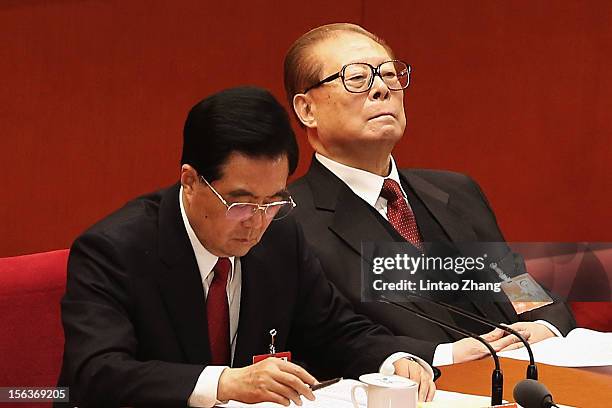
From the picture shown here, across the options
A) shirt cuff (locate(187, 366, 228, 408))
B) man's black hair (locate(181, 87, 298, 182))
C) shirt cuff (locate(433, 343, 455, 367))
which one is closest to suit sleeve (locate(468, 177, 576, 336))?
shirt cuff (locate(433, 343, 455, 367))

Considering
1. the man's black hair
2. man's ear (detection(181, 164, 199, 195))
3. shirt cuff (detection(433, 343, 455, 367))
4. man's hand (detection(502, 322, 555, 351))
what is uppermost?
the man's black hair

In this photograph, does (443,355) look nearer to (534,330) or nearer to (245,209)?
(534,330)

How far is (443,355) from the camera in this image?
95.9 inches

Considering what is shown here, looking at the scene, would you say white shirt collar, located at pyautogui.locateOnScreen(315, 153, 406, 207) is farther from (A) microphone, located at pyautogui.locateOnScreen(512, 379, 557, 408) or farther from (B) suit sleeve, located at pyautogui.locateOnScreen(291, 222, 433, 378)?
(A) microphone, located at pyautogui.locateOnScreen(512, 379, 557, 408)

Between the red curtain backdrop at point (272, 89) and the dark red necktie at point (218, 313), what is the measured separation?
1477mm

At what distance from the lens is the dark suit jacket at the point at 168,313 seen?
1963mm

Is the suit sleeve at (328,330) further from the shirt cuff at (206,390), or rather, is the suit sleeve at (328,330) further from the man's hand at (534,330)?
the shirt cuff at (206,390)

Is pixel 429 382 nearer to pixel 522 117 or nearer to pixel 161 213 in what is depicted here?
pixel 161 213

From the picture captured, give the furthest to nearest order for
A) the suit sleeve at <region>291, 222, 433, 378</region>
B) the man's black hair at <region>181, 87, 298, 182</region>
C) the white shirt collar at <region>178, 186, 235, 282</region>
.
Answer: the suit sleeve at <region>291, 222, 433, 378</region> → the white shirt collar at <region>178, 186, 235, 282</region> → the man's black hair at <region>181, 87, 298, 182</region>

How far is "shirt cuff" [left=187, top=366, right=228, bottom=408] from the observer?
6.17 feet

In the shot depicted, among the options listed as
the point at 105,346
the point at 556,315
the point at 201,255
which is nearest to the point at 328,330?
the point at 201,255

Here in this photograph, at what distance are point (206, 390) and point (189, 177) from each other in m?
0.45

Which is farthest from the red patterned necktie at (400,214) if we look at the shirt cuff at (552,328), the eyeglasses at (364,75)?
the shirt cuff at (552,328)

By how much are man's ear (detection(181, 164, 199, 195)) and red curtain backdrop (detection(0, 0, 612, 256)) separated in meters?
1.49
